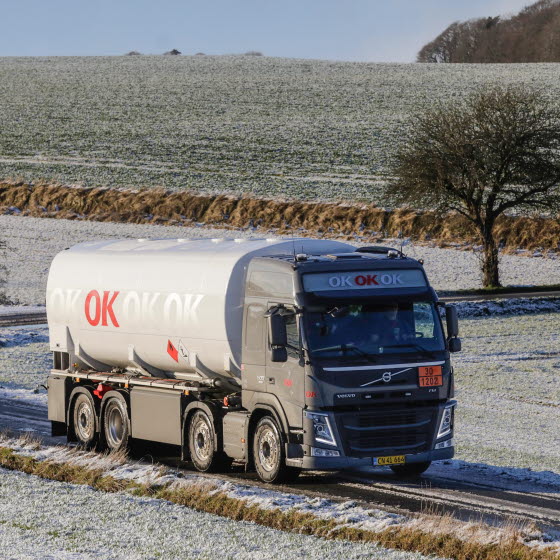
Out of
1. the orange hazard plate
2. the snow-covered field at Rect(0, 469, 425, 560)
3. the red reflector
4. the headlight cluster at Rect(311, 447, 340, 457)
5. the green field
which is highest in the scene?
the green field

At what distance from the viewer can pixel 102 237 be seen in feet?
185

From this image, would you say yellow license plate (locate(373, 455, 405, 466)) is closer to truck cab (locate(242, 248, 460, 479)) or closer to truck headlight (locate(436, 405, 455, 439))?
truck cab (locate(242, 248, 460, 479))

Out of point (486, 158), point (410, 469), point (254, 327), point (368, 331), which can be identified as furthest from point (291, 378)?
point (486, 158)

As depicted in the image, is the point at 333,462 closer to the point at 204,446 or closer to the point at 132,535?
the point at 204,446

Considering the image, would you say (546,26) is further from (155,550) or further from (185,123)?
(155,550)

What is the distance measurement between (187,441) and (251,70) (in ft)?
311

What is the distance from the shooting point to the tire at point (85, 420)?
19.3 m

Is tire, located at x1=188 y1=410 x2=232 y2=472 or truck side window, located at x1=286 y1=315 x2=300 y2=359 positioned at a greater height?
truck side window, located at x1=286 y1=315 x2=300 y2=359

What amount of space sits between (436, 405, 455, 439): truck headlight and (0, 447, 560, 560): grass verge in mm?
3219

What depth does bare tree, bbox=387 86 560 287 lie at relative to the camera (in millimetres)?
49594

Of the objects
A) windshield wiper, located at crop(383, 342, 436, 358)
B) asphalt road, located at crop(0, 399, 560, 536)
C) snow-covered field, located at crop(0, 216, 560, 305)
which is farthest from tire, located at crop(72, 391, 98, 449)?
snow-covered field, located at crop(0, 216, 560, 305)

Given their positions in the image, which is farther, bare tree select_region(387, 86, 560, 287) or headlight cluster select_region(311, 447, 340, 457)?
bare tree select_region(387, 86, 560, 287)

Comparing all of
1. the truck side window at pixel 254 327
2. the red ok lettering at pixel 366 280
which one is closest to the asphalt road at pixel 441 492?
the truck side window at pixel 254 327

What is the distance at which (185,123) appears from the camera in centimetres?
8306
